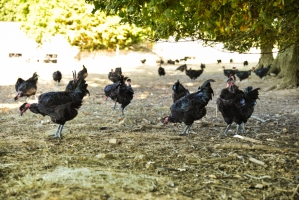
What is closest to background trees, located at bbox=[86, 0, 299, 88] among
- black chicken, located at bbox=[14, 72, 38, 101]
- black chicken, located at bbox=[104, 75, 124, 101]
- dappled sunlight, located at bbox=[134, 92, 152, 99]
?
black chicken, located at bbox=[104, 75, 124, 101]

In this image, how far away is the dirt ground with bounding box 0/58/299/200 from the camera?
3990mm

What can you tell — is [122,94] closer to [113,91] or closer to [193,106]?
[113,91]

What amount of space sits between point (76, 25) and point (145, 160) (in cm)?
2957

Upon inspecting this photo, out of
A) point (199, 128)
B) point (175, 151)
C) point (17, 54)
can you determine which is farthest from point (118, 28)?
point (175, 151)

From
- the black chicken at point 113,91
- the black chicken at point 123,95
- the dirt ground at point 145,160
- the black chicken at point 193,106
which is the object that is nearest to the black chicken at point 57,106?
the dirt ground at point 145,160


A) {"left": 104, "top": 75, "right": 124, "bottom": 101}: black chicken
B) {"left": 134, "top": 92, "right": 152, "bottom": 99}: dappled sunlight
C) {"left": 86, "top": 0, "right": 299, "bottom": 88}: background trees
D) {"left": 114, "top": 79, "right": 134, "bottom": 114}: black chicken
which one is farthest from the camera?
{"left": 134, "top": 92, "right": 152, "bottom": 99}: dappled sunlight

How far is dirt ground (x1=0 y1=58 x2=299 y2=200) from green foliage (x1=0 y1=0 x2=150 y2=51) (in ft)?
80.8

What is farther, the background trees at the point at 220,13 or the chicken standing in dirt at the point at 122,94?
the chicken standing in dirt at the point at 122,94

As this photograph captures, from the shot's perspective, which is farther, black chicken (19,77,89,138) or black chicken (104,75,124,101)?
black chicken (104,75,124,101)

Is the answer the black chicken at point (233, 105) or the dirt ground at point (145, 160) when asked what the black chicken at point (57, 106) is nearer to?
the dirt ground at point (145, 160)

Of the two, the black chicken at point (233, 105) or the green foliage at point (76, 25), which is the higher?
the green foliage at point (76, 25)

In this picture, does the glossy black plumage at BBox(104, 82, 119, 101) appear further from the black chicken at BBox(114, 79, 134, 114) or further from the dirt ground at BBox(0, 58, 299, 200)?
the dirt ground at BBox(0, 58, 299, 200)

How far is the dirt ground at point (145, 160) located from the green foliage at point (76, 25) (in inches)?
969

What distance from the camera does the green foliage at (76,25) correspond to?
3253cm
